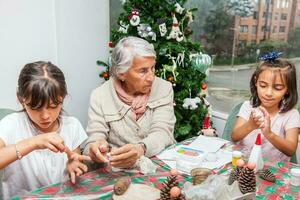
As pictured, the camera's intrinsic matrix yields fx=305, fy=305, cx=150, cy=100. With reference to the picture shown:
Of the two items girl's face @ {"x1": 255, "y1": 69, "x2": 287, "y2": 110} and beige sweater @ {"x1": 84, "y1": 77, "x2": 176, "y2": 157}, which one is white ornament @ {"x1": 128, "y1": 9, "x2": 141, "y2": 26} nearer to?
beige sweater @ {"x1": 84, "y1": 77, "x2": 176, "y2": 157}

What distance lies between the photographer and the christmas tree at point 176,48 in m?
2.56

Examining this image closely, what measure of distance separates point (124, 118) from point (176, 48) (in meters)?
0.92

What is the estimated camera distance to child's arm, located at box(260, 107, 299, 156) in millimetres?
1600

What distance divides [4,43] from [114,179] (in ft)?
6.34

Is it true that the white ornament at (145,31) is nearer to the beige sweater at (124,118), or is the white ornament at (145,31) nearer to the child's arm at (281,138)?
the beige sweater at (124,118)

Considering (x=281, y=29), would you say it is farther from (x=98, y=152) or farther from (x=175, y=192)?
(x=175, y=192)

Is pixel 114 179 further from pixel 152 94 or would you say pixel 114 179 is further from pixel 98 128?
pixel 152 94

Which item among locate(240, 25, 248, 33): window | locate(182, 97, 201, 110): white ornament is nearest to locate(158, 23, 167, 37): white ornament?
locate(182, 97, 201, 110): white ornament

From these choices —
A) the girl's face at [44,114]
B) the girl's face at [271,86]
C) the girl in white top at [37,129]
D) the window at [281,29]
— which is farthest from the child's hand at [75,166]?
the window at [281,29]

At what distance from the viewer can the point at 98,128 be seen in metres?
1.81

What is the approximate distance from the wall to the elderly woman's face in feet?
4.25

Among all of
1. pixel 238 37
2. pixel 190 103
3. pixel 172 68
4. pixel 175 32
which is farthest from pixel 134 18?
pixel 238 37

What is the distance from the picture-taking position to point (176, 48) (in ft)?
8.34

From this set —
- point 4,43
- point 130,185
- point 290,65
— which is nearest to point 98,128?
point 130,185
